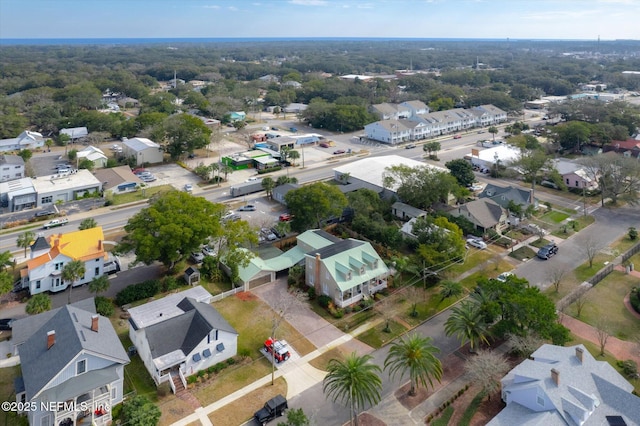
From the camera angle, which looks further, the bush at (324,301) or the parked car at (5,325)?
the bush at (324,301)

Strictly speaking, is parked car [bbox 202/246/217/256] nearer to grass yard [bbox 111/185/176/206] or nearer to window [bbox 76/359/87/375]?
window [bbox 76/359/87/375]

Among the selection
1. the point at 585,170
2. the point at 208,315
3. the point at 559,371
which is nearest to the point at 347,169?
the point at 585,170

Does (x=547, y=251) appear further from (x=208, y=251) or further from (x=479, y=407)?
(x=208, y=251)

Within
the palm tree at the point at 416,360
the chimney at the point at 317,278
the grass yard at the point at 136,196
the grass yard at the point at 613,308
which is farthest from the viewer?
the grass yard at the point at 136,196

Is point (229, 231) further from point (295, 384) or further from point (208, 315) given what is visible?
point (295, 384)

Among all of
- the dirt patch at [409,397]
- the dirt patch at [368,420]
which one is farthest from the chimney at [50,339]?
the dirt patch at [409,397]

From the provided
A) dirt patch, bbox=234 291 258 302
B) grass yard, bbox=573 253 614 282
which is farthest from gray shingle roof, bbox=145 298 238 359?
grass yard, bbox=573 253 614 282

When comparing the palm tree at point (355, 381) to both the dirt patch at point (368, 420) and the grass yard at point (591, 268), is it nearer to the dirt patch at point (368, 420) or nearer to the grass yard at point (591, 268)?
the dirt patch at point (368, 420)
